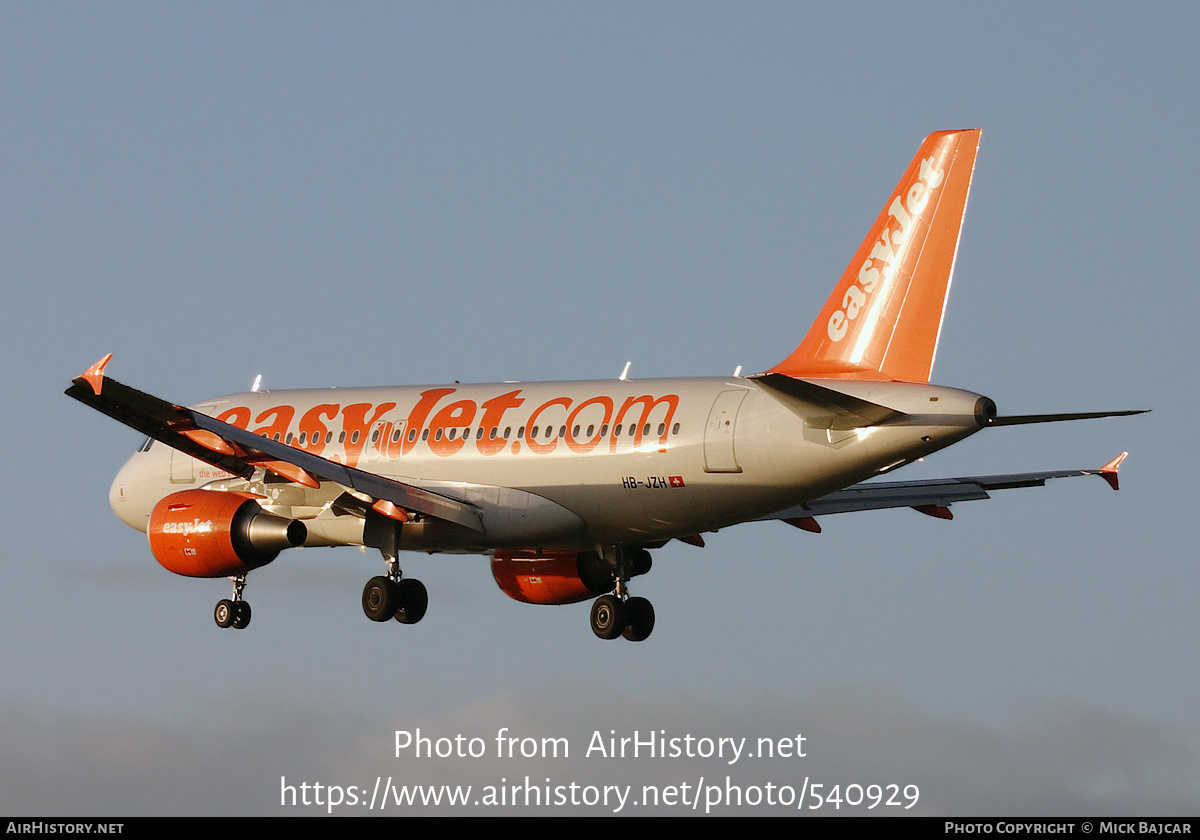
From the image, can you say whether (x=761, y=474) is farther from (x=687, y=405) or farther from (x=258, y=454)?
(x=258, y=454)

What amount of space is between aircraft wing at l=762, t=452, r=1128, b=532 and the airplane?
0.05 metres

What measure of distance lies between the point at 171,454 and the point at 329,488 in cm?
757

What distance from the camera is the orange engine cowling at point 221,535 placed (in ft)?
131

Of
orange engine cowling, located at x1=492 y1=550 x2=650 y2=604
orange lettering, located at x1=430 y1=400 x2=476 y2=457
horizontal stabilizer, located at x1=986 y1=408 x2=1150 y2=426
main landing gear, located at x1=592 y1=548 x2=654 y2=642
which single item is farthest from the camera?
orange engine cowling, located at x1=492 y1=550 x2=650 y2=604

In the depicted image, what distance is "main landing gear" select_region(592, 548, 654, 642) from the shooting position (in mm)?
42406

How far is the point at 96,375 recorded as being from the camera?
3294 cm

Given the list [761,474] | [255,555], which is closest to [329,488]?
[255,555]

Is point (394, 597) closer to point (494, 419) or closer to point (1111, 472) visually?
point (494, 419)

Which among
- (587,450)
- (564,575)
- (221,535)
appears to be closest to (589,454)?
(587,450)

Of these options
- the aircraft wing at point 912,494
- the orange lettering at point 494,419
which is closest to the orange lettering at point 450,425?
the orange lettering at point 494,419

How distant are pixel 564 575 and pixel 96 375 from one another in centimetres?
1424

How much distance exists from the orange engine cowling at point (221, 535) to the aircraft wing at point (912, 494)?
35.0ft

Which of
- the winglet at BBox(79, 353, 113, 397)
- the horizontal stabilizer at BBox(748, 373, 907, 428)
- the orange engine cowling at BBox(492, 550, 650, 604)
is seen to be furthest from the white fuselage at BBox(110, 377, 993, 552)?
the winglet at BBox(79, 353, 113, 397)

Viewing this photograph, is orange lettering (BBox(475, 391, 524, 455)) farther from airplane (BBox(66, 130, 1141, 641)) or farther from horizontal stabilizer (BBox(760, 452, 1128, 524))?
horizontal stabilizer (BBox(760, 452, 1128, 524))
